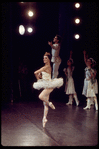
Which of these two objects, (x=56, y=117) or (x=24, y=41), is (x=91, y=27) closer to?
(x=24, y=41)

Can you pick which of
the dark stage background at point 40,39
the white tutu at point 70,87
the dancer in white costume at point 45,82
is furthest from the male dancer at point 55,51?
the dark stage background at point 40,39

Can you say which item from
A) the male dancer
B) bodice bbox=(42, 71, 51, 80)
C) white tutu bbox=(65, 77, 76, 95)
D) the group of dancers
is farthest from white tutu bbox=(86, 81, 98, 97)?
bodice bbox=(42, 71, 51, 80)

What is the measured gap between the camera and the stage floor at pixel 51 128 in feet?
12.3

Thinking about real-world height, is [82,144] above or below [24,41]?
Answer: below

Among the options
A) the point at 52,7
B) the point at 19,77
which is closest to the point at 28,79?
the point at 19,77

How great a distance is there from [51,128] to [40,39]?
5149 millimetres

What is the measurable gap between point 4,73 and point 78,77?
108 inches

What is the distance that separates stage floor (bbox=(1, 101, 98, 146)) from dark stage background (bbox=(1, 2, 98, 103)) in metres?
2.25

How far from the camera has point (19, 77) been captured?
9.57 m

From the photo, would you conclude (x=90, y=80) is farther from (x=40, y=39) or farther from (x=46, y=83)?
(x=40, y=39)

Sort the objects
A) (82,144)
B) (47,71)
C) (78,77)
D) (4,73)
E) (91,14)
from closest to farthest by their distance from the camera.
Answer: (82,144)
(47,71)
(91,14)
(4,73)
(78,77)

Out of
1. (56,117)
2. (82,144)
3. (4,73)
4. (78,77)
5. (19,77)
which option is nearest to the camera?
(82,144)

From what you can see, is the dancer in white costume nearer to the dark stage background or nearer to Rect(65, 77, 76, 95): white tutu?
Rect(65, 77, 76, 95): white tutu

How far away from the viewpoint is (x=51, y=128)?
15.1 ft
